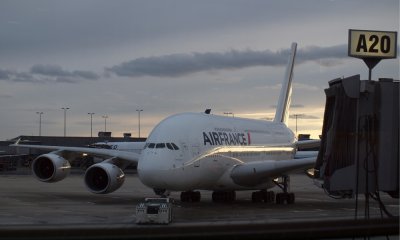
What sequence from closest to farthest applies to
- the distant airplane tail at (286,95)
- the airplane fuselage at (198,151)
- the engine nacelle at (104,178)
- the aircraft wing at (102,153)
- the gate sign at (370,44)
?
the gate sign at (370,44)
the airplane fuselage at (198,151)
the engine nacelle at (104,178)
the aircraft wing at (102,153)
the distant airplane tail at (286,95)

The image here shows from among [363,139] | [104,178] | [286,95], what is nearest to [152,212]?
[104,178]

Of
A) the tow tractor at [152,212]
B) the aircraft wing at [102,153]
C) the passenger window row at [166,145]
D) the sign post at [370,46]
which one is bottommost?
the tow tractor at [152,212]

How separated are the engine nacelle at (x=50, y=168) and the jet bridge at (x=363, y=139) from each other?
22.1 metres

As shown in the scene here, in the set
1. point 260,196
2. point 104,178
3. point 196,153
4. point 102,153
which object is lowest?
point 260,196

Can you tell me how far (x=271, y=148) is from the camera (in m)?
31.6

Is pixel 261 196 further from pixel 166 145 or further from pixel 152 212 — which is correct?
pixel 152 212

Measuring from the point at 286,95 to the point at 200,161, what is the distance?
55.6 feet

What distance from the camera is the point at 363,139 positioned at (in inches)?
281

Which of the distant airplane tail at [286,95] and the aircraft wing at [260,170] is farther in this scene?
the distant airplane tail at [286,95]

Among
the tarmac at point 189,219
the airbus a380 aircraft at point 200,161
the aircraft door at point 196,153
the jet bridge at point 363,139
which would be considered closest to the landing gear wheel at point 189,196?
the airbus a380 aircraft at point 200,161

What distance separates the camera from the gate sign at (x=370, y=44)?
Result: 24.2ft

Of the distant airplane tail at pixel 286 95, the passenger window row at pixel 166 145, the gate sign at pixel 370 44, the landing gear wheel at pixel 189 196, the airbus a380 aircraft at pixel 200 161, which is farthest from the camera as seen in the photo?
the distant airplane tail at pixel 286 95

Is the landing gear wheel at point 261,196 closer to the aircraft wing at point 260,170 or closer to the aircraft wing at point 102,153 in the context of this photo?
the aircraft wing at point 260,170

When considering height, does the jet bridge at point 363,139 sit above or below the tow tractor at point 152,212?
above
